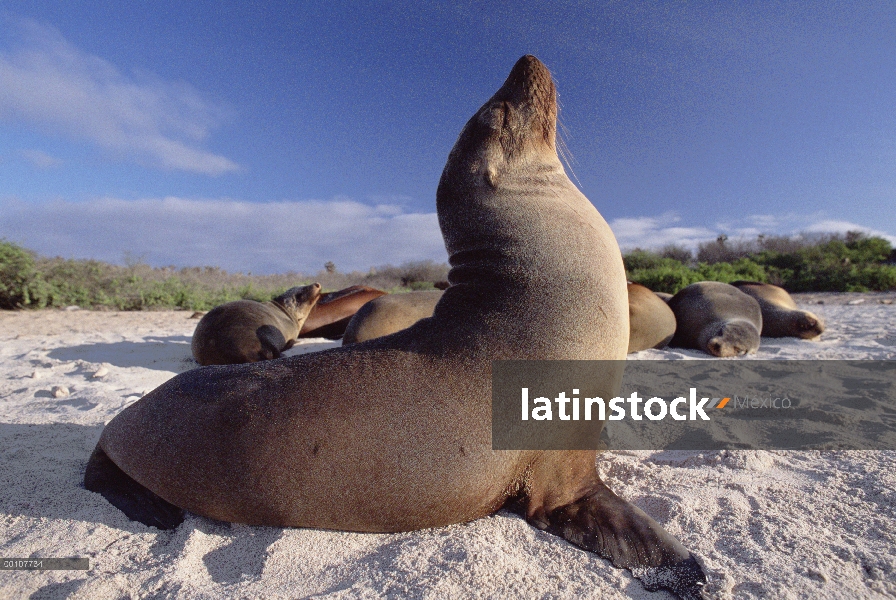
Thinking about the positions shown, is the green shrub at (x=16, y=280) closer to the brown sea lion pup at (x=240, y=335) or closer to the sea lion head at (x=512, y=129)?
the brown sea lion pup at (x=240, y=335)

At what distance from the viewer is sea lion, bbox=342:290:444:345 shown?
5.27 metres

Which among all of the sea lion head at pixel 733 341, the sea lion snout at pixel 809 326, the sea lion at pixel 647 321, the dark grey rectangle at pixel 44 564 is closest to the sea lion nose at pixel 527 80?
the dark grey rectangle at pixel 44 564

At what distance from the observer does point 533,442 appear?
84.4 inches

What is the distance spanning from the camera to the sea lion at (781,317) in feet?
21.7

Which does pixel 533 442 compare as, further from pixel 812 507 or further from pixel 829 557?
A: pixel 812 507

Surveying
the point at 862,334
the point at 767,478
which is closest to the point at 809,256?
the point at 862,334

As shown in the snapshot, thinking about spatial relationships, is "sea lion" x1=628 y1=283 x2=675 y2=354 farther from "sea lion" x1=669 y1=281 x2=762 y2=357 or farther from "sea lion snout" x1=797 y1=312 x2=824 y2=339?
"sea lion snout" x1=797 y1=312 x2=824 y2=339

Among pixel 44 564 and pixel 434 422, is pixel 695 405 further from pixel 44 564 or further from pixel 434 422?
pixel 44 564

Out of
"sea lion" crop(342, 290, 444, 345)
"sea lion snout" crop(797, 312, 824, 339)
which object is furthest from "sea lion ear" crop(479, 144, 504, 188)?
"sea lion snout" crop(797, 312, 824, 339)

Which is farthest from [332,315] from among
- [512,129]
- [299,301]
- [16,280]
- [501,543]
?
Result: [16,280]

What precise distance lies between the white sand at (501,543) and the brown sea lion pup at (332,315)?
4.30 m

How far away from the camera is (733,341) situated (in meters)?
5.79

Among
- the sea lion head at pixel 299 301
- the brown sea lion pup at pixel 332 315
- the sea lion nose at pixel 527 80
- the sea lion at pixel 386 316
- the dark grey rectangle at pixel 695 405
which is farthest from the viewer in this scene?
the brown sea lion pup at pixel 332 315

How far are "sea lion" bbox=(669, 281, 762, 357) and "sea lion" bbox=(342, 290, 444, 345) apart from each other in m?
3.10
